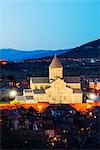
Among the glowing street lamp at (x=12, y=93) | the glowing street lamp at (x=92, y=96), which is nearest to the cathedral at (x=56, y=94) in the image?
the glowing street lamp at (x=92, y=96)

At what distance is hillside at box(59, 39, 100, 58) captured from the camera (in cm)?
3062

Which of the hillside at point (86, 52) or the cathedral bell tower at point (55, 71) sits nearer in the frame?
the cathedral bell tower at point (55, 71)

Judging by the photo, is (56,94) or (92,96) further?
(92,96)

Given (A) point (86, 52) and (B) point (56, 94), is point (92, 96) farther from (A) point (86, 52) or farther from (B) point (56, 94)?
(A) point (86, 52)

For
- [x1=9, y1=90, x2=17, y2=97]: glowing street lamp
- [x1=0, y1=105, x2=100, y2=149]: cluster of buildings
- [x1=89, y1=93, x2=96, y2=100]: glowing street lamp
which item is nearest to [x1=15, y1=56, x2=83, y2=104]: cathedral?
[x1=89, y1=93, x2=96, y2=100]: glowing street lamp

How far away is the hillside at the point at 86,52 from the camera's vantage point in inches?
1206

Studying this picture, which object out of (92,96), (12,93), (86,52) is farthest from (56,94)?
(86,52)

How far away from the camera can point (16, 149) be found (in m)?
A: 4.01

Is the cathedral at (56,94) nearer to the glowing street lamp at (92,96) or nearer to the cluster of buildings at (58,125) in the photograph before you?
the glowing street lamp at (92,96)

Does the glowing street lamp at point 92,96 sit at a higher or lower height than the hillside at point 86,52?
lower

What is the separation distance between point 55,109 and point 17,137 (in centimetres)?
319

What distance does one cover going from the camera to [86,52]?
3256 centimetres

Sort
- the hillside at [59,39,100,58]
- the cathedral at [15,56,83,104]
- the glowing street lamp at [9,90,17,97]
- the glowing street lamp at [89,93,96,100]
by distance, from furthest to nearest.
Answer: the hillside at [59,39,100,58]
the glowing street lamp at [9,90,17,97]
the glowing street lamp at [89,93,96,100]
the cathedral at [15,56,83,104]

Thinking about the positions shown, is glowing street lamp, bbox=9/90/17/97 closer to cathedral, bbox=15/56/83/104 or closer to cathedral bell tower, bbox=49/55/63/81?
cathedral, bbox=15/56/83/104
